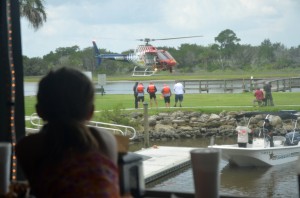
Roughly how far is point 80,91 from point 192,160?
367 millimetres

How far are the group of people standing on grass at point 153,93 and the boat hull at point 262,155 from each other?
7.34 m

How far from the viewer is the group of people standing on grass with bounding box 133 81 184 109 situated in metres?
15.8

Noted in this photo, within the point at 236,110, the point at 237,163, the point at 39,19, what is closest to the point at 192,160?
the point at 39,19

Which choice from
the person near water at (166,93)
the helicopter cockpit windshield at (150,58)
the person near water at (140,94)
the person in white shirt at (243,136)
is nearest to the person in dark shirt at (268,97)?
the person near water at (166,93)

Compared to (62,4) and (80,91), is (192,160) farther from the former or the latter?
(62,4)

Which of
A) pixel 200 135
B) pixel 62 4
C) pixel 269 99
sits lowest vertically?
pixel 200 135

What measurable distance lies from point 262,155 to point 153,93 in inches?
313

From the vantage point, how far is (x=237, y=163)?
27.0ft

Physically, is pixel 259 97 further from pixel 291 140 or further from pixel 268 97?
pixel 291 140

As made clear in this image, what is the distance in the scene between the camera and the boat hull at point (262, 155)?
8.32 metres

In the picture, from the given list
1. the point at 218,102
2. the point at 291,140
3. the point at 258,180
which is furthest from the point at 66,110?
the point at 218,102

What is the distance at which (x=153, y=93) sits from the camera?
16.0m

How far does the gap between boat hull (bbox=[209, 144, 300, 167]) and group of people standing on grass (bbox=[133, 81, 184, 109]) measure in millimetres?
7337

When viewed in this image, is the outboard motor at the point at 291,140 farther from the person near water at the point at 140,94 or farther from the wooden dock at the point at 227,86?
the person near water at the point at 140,94
